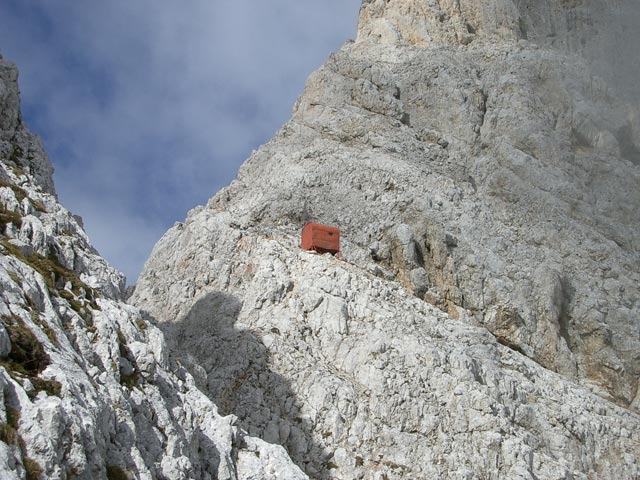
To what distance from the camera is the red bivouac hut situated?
66144 mm

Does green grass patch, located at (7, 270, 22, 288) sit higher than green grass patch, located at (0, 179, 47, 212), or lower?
lower

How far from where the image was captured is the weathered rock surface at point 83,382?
25.6 m

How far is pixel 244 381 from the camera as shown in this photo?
5312 cm

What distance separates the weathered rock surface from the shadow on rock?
1085 cm

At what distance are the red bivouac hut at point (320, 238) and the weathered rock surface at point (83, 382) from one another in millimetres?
23205

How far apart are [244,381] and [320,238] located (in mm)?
17413

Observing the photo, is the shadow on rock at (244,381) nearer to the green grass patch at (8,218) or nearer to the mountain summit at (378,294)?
the mountain summit at (378,294)

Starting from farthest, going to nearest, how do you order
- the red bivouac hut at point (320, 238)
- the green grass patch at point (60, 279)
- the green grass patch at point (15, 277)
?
the red bivouac hut at point (320, 238)
the green grass patch at point (60, 279)
the green grass patch at point (15, 277)

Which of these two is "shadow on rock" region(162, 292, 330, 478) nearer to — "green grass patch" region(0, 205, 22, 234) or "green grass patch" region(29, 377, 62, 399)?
"green grass patch" region(0, 205, 22, 234)

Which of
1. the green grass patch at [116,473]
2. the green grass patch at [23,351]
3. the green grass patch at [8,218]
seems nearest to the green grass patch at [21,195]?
the green grass patch at [8,218]

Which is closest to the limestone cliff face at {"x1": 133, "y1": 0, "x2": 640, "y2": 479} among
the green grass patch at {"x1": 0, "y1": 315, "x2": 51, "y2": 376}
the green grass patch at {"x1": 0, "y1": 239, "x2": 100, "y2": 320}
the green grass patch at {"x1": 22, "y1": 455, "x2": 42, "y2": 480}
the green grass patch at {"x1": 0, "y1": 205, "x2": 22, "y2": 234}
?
the green grass patch at {"x1": 0, "y1": 239, "x2": 100, "y2": 320}

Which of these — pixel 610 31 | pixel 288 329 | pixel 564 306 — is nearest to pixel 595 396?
pixel 564 306

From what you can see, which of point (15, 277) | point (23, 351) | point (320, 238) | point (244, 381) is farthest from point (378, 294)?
point (23, 351)

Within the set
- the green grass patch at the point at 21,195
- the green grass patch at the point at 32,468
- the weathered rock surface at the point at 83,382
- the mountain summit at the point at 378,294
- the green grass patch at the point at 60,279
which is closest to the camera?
the green grass patch at the point at 32,468
